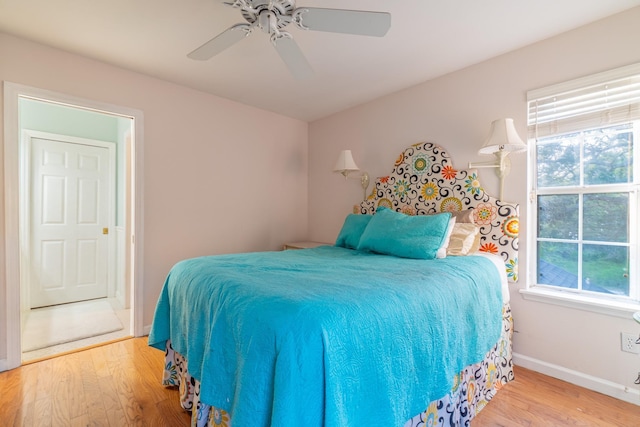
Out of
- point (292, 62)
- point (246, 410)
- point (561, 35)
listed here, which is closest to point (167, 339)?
point (246, 410)

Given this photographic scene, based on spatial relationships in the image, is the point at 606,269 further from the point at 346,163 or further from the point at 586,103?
the point at 346,163

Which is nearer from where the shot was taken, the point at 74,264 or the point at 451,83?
the point at 451,83

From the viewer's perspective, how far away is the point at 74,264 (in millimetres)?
3711

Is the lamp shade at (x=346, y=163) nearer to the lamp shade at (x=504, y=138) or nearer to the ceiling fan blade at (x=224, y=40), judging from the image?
the lamp shade at (x=504, y=138)

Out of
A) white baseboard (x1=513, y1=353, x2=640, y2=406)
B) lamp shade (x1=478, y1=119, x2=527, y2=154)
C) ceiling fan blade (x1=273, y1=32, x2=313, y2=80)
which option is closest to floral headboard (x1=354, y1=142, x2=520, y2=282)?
lamp shade (x1=478, y1=119, x2=527, y2=154)

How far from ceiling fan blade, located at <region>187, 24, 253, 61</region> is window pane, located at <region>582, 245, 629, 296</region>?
8.42ft

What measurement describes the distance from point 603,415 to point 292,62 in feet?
8.93

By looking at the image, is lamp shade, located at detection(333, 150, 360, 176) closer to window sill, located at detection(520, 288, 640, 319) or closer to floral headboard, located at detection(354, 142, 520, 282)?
floral headboard, located at detection(354, 142, 520, 282)

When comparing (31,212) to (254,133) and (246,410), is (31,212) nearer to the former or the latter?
(254,133)

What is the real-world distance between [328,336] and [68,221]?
4.15m

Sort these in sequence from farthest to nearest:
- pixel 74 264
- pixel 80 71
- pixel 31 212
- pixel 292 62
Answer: pixel 74 264 → pixel 31 212 → pixel 80 71 → pixel 292 62

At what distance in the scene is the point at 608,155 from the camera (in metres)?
1.96

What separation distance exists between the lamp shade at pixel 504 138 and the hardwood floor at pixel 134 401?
160cm

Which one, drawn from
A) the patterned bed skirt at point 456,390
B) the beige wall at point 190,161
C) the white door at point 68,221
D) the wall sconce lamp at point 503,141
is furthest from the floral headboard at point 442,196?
the white door at point 68,221
